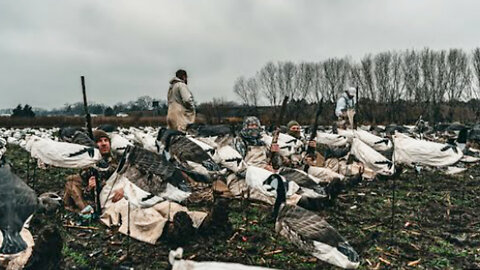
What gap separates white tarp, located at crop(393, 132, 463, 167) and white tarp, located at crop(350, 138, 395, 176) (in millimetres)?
236

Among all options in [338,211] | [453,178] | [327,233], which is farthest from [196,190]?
[453,178]

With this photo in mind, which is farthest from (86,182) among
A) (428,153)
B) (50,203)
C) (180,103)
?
(428,153)

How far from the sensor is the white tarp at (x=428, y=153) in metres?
8.05

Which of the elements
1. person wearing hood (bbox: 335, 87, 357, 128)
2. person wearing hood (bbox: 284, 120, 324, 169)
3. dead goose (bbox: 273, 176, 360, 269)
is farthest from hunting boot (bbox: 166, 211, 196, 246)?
person wearing hood (bbox: 335, 87, 357, 128)

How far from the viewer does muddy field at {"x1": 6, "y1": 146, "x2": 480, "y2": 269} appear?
5.47 m

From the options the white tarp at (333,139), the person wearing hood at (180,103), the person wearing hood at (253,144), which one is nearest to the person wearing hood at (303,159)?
the white tarp at (333,139)

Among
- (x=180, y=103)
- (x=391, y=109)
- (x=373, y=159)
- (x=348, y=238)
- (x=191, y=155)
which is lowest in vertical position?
(x=348, y=238)

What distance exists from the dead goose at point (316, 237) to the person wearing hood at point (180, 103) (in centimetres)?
458

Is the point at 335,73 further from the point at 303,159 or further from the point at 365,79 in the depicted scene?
the point at 303,159

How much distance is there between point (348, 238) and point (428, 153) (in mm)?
2791

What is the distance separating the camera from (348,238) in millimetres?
6352

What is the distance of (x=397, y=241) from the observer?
6289 millimetres

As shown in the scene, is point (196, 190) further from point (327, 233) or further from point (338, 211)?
point (327, 233)

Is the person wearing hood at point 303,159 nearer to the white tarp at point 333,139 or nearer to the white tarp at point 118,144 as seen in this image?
the white tarp at point 333,139
